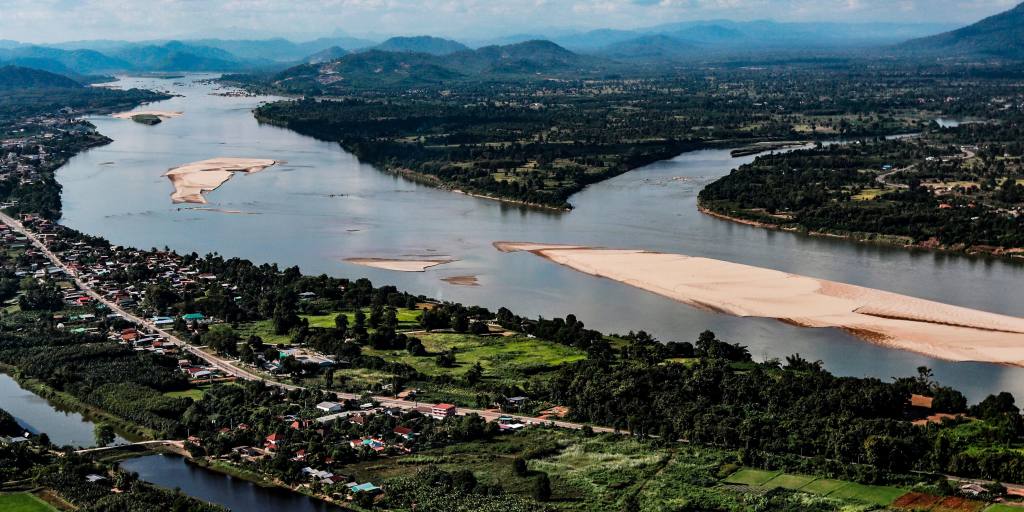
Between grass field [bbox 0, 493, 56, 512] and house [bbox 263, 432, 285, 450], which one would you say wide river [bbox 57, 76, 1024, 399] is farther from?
grass field [bbox 0, 493, 56, 512]

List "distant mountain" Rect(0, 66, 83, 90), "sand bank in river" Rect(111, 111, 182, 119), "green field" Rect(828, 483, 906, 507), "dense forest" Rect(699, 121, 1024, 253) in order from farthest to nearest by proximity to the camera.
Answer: "distant mountain" Rect(0, 66, 83, 90), "sand bank in river" Rect(111, 111, 182, 119), "dense forest" Rect(699, 121, 1024, 253), "green field" Rect(828, 483, 906, 507)

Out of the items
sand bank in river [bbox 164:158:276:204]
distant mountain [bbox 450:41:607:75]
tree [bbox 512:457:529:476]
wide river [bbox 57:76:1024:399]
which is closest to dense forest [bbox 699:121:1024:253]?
wide river [bbox 57:76:1024:399]

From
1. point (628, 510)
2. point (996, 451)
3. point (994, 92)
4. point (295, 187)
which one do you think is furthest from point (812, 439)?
point (994, 92)

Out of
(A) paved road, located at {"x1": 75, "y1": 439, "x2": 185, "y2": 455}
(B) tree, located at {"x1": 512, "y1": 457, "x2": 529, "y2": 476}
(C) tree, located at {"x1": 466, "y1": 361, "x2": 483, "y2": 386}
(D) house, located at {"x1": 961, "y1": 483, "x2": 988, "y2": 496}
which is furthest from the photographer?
(C) tree, located at {"x1": 466, "y1": 361, "x2": 483, "y2": 386}

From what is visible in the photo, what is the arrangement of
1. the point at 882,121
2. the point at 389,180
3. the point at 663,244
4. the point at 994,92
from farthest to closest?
the point at 994,92 → the point at 882,121 → the point at 389,180 → the point at 663,244

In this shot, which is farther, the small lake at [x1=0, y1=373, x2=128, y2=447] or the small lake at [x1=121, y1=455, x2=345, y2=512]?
the small lake at [x1=0, y1=373, x2=128, y2=447]

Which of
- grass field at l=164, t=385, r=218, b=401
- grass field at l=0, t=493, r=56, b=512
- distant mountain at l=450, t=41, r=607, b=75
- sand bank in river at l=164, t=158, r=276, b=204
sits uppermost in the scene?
distant mountain at l=450, t=41, r=607, b=75

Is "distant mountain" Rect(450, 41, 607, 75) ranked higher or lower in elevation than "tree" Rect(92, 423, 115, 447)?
higher

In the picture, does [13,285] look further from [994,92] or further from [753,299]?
[994,92]
